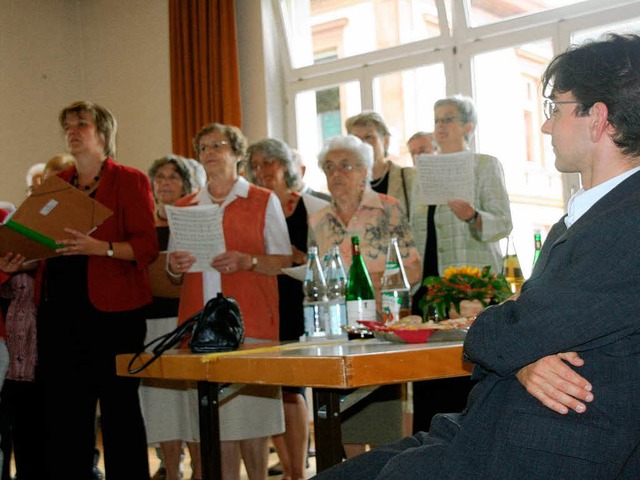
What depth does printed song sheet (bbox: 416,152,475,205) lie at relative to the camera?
3158mm

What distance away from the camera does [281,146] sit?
386 cm

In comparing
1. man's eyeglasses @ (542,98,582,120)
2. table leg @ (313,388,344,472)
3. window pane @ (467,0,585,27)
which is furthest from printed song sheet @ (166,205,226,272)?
window pane @ (467,0,585,27)

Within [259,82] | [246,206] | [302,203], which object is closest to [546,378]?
[246,206]

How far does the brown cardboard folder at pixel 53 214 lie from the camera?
9.78 feet

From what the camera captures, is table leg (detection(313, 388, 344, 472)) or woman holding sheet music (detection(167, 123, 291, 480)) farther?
woman holding sheet music (detection(167, 123, 291, 480))

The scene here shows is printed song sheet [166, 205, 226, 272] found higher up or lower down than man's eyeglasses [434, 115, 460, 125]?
lower down

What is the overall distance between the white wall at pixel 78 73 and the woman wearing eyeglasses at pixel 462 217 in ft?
12.0

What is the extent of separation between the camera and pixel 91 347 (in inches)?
122

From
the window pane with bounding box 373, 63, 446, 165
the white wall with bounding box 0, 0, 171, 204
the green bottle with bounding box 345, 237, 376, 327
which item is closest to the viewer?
the green bottle with bounding box 345, 237, 376, 327

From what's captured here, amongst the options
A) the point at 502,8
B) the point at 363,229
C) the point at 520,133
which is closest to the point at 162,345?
the point at 363,229

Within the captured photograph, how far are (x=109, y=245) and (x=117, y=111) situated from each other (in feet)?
14.1

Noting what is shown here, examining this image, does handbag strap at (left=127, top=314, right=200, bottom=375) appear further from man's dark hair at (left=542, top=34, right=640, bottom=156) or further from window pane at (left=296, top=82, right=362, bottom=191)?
window pane at (left=296, top=82, right=362, bottom=191)

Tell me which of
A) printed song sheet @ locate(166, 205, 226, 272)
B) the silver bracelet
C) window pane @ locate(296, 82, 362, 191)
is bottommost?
the silver bracelet

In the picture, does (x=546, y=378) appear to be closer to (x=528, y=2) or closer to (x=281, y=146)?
(x=281, y=146)
